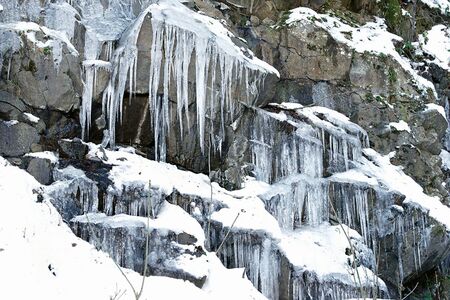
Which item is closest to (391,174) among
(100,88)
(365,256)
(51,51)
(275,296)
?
(365,256)

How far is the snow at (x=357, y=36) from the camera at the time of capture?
1199 cm

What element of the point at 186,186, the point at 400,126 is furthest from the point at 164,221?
the point at 400,126

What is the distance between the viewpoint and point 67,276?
18.6 ft

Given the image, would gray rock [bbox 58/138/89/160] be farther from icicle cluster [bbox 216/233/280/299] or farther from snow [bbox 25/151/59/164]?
icicle cluster [bbox 216/233/280/299]

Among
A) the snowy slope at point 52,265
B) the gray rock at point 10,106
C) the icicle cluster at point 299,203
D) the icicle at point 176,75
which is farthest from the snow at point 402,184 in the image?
the gray rock at point 10,106

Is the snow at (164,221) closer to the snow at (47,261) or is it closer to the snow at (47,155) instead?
the snow at (47,261)

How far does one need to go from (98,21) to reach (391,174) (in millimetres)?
6114

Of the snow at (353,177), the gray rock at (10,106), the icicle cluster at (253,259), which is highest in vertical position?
the gray rock at (10,106)

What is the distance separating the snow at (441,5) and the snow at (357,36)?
2.60 metres

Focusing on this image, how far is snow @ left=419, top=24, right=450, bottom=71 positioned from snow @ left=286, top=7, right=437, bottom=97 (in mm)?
1042

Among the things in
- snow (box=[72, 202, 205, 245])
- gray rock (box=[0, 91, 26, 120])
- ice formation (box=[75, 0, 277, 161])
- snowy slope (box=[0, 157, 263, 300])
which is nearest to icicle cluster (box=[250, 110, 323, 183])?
ice formation (box=[75, 0, 277, 161])

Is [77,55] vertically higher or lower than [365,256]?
higher

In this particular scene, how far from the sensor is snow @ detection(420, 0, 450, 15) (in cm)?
1475

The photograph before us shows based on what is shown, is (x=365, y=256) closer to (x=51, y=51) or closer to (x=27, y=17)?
(x=51, y=51)
